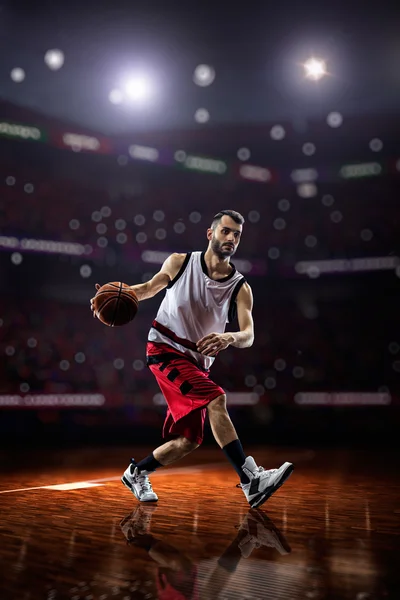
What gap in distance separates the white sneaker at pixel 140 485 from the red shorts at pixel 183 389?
350 millimetres

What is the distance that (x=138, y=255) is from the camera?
41.7 feet

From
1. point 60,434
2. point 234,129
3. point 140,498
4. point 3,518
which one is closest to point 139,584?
point 3,518

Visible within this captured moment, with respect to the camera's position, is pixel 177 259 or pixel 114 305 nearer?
pixel 114 305

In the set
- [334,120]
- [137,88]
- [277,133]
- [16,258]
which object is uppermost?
[137,88]

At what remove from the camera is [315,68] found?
12117 mm

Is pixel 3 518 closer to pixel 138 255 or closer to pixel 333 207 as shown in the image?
pixel 138 255

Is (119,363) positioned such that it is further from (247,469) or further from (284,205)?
(247,469)

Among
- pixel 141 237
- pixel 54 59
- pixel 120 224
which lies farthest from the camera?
pixel 120 224

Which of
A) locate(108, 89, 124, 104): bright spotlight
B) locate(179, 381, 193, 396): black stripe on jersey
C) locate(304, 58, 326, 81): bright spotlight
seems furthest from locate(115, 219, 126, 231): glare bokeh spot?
locate(179, 381, 193, 396): black stripe on jersey

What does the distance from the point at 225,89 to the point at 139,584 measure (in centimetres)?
1265

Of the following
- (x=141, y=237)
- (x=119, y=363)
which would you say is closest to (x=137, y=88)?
(x=141, y=237)

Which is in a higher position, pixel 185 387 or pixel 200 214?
pixel 200 214

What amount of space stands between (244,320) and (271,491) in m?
1.08

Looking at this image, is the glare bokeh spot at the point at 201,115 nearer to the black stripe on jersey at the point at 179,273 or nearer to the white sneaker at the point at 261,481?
the black stripe on jersey at the point at 179,273
